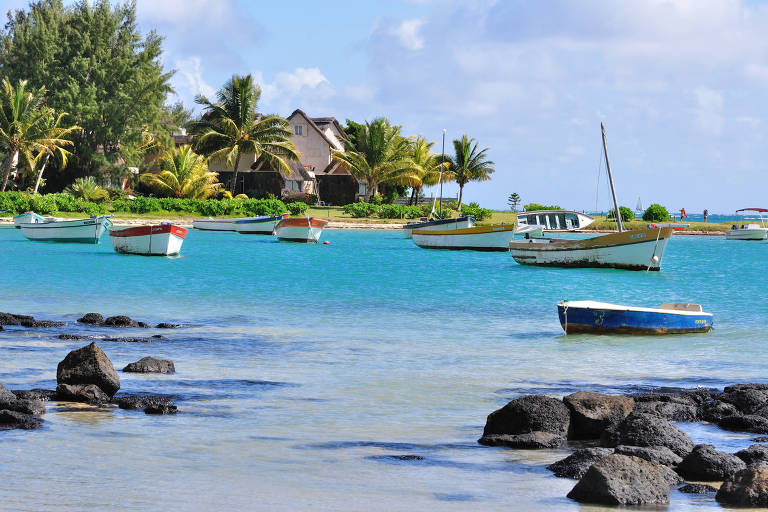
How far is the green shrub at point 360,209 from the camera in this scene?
82750 mm

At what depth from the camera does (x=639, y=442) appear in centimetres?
1043

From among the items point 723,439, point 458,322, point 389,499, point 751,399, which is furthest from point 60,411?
point 458,322

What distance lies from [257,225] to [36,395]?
60519 millimetres

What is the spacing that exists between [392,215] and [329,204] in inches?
326

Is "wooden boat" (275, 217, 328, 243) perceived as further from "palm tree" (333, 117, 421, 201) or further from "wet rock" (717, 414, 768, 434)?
"wet rock" (717, 414, 768, 434)

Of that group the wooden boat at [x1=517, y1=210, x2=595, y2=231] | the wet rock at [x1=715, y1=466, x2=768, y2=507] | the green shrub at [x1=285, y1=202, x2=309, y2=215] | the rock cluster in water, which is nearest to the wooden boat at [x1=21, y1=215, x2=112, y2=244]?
the green shrub at [x1=285, y1=202, x2=309, y2=215]

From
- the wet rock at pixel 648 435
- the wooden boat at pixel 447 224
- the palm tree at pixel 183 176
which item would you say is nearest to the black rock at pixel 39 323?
the wet rock at pixel 648 435

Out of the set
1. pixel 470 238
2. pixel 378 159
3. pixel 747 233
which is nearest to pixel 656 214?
pixel 747 233

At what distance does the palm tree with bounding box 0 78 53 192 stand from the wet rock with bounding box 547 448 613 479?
215ft

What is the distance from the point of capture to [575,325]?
21.5m

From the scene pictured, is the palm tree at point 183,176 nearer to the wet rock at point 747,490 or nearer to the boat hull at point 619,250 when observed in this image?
the boat hull at point 619,250

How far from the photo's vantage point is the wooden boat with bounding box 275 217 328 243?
66.2 m

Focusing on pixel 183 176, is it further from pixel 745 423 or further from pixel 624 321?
pixel 745 423

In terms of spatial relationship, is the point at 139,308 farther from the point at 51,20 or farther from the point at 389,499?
the point at 51,20
